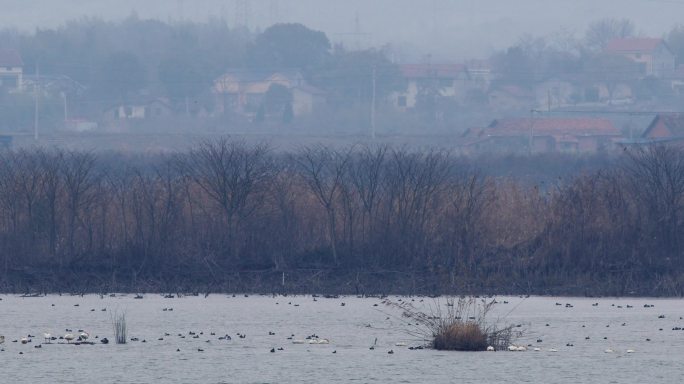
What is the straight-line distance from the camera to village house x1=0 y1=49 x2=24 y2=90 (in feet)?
469

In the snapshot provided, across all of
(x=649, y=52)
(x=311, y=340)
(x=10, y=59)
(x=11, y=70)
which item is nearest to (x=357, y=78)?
(x=11, y=70)

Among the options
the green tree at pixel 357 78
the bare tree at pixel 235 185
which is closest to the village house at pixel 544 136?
the green tree at pixel 357 78

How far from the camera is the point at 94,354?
85.6ft

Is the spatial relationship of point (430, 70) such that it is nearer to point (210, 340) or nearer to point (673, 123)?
point (673, 123)

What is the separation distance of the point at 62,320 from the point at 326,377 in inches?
322

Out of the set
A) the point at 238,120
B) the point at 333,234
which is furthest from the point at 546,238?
the point at 238,120

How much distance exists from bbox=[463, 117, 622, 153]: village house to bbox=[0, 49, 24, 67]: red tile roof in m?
55.9

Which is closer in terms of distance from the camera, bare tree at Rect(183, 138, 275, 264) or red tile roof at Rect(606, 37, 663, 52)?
bare tree at Rect(183, 138, 275, 264)

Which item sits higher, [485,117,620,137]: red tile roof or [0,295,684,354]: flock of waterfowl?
[485,117,620,137]: red tile roof

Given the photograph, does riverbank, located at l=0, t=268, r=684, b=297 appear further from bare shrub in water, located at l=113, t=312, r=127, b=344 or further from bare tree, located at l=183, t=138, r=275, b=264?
bare shrub in water, located at l=113, t=312, r=127, b=344

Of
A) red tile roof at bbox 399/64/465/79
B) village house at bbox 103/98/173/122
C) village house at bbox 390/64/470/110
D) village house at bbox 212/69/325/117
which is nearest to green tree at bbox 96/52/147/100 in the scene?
village house at bbox 103/98/173/122

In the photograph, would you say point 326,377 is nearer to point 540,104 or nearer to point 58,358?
point 58,358

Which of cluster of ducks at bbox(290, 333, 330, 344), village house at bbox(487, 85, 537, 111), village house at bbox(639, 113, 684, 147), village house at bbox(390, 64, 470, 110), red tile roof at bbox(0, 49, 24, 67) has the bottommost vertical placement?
cluster of ducks at bbox(290, 333, 330, 344)

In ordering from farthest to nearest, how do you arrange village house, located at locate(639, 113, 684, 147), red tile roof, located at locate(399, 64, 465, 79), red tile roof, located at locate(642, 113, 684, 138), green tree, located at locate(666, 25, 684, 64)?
green tree, located at locate(666, 25, 684, 64) < red tile roof, located at locate(399, 64, 465, 79) < red tile roof, located at locate(642, 113, 684, 138) < village house, located at locate(639, 113, 684, 147)
